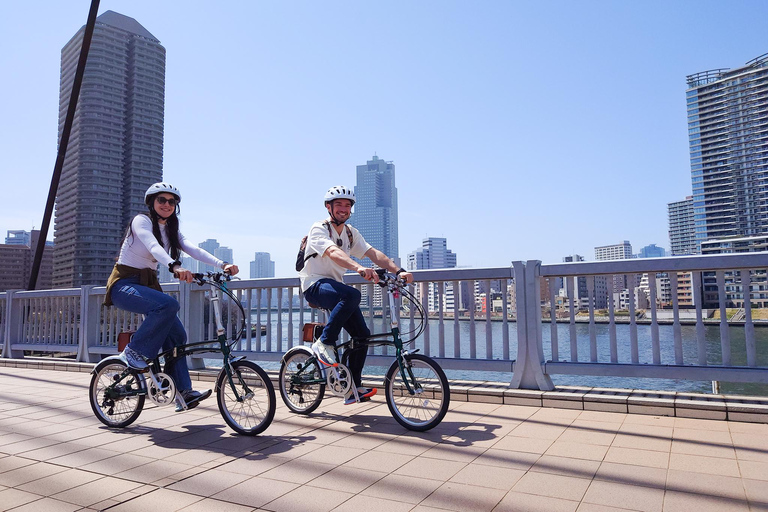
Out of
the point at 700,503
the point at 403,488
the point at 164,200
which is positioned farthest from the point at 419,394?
the point at 164,200

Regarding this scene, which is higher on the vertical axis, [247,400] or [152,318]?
[152,318]

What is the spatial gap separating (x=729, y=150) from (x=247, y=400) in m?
160

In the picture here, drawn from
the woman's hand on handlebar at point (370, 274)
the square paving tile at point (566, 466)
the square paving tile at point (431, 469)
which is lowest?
the square paving tile at point (431, 469)

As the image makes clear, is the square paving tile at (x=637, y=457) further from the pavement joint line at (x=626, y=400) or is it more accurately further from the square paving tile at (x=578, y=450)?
the pavement joint line at (x=626, y=400)

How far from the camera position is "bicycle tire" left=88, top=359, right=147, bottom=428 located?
3.86 meters

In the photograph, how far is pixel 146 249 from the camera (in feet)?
12.9

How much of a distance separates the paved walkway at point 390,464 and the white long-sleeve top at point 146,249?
47.7 inches

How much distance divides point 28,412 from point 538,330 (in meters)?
4.40

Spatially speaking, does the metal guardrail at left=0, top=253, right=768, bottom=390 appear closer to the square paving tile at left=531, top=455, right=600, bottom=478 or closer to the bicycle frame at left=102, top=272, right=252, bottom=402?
the bicycle frame at left=102, top=272, right=252, bottom=402

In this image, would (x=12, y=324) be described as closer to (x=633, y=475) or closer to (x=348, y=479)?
(x=348, y=479)

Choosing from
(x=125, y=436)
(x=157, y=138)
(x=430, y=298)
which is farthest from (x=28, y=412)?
(x=157, y=138)

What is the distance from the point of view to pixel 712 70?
142 metres

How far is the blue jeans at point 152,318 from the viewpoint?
12.3ft

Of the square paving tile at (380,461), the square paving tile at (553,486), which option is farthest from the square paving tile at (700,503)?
the square paving tile at (380,461)
